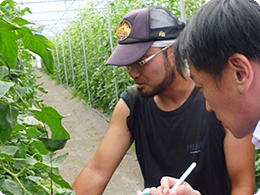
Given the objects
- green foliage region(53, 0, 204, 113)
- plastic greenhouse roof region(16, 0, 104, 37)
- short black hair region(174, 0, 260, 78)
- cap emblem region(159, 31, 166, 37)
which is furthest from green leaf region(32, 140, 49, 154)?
plastic greenhouse roof region(16, 0, 104, 37)

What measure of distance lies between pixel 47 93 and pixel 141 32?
1649 mm

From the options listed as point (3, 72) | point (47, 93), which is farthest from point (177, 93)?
point (47, 93)

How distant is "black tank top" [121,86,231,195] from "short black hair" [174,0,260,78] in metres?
0.70

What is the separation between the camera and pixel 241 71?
0.78 meters

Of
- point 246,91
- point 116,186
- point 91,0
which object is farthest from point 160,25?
point 91,0

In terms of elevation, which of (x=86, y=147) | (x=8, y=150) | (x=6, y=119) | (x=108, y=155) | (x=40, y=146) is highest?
(x=6, y=119)

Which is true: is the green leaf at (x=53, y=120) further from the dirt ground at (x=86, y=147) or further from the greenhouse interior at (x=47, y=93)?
the dirt ground at (x=86, y=147)

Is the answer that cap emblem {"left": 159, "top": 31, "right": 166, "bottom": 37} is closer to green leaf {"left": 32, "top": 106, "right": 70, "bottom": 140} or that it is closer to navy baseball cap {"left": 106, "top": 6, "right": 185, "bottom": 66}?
navy baseball cap {"left": 106, "top": 6, "right": 185, "bottom": 66}

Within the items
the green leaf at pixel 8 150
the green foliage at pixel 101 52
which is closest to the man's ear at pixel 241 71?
the green leaf at pixel 8 150

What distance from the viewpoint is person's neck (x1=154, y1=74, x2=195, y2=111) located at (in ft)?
5.42

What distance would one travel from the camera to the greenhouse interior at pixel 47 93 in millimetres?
813

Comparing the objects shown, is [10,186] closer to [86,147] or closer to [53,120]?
[53,120]

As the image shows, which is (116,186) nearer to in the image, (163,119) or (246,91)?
(163,119)

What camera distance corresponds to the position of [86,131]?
6.31 m
